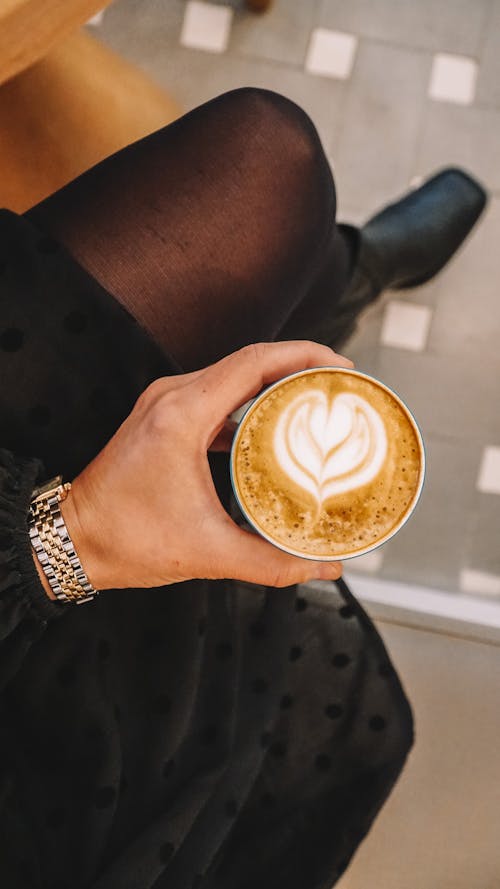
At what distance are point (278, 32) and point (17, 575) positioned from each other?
137cm

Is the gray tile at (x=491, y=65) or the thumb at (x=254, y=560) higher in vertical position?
the gray tile at (x=491, y=65)

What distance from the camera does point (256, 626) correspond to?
3.14 ft

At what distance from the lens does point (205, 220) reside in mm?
915

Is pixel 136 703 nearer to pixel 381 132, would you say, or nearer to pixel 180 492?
pixel 180 492

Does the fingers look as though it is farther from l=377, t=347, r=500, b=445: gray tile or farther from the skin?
l=377, t=347, r=500, b=445: gray tile

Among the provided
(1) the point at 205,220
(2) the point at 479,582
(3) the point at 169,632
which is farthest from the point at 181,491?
(2) the point at 479,582

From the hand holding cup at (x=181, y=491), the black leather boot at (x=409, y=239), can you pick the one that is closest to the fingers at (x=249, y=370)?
the hand holding cup at (x=181, y=491)

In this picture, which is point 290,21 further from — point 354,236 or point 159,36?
point 354,236

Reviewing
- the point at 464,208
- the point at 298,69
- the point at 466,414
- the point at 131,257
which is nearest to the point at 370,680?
the point at 131,257

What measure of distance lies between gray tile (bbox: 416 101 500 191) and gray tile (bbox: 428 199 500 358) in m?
0.09

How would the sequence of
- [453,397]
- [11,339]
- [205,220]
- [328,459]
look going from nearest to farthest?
[328,459]
[11,339]
[205,220]
[453,397]

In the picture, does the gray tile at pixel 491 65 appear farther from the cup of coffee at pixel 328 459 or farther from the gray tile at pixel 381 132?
the cup of coffee at pixel 328 459

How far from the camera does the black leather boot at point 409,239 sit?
135 centimetres

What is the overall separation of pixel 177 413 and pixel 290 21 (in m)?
1.27
